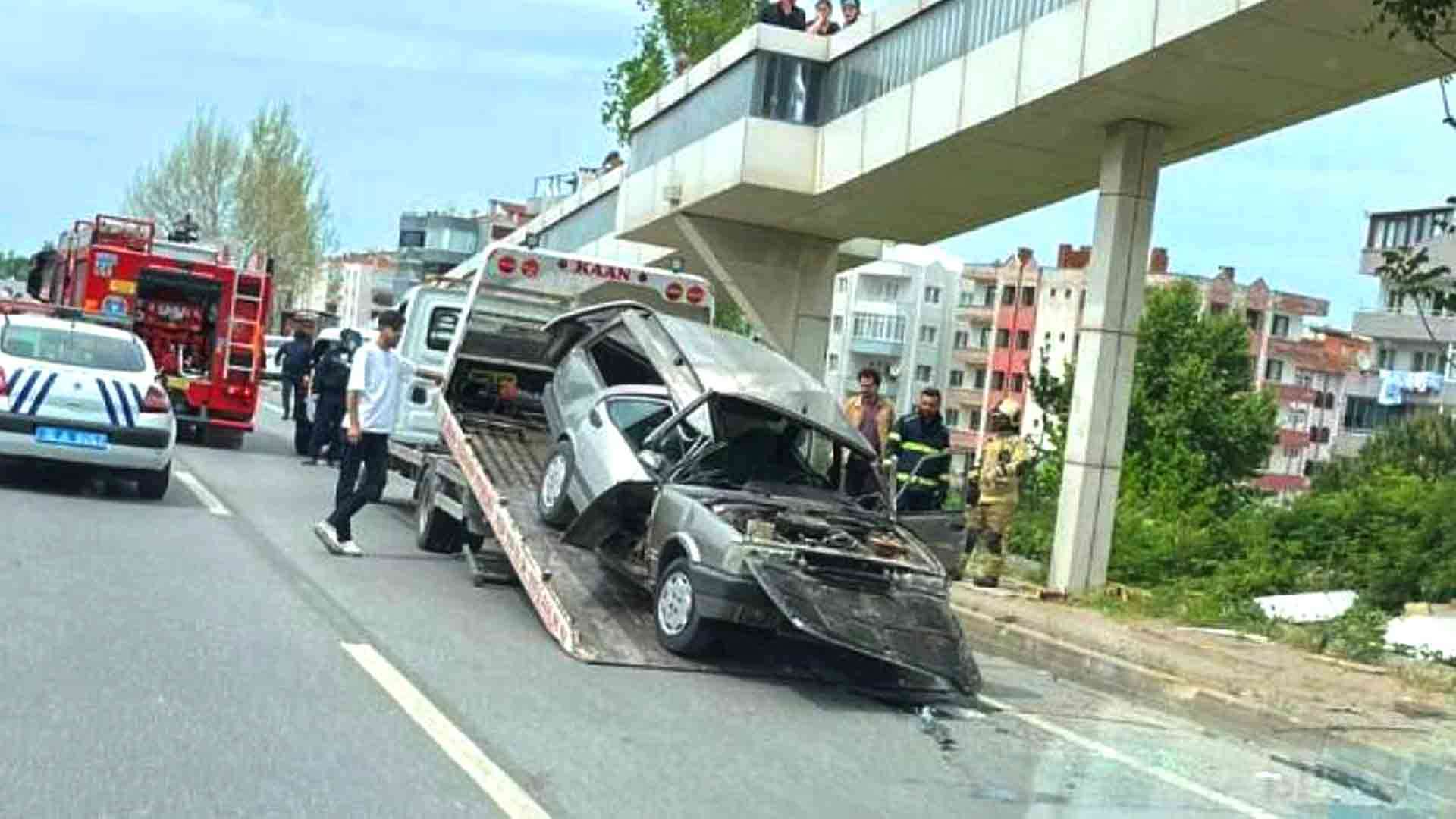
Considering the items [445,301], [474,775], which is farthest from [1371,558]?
[474,775]

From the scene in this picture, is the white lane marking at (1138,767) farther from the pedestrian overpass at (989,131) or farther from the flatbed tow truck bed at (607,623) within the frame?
the pedestrian overpass at (989,131)

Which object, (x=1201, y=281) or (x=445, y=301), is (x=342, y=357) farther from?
(x=1201, y=281)

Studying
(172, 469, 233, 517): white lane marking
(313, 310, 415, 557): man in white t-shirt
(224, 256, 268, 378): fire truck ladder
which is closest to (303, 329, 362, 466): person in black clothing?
(224, 256, 268, 378): fire truck ladder

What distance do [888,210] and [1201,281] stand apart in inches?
3321

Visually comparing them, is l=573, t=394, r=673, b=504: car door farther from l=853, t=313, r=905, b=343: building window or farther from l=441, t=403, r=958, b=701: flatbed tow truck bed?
l=853, t=313, r=905, b=343: building window

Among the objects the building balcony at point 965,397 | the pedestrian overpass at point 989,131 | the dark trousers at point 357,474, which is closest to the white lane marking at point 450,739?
the dark trousers at point 357,474

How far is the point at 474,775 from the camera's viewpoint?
636cm

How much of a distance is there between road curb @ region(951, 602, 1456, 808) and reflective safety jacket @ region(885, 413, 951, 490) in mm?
1372

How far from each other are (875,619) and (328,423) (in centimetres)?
1212

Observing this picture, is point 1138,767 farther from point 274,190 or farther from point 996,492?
point 274,190

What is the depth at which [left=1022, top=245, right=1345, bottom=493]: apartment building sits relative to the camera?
106625 mm

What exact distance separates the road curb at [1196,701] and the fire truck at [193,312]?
38.6ft

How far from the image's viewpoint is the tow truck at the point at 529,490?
9.58 meters

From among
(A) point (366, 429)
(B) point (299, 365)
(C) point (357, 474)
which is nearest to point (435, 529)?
(C) point (357, 474)
